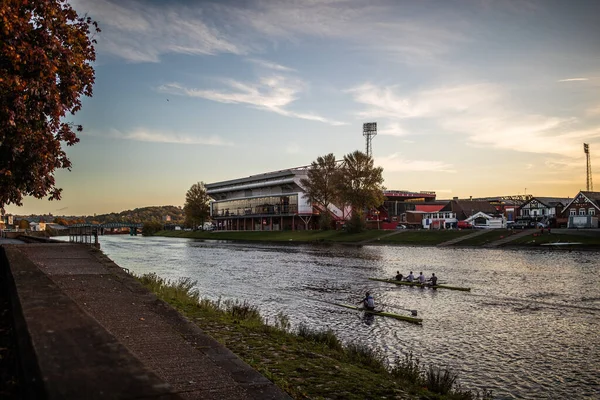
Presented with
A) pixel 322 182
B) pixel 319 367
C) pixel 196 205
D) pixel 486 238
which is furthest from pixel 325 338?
pixel 196 205

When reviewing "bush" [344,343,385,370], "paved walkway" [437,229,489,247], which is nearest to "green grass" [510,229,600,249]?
"paved walkway" [437,229,489,247]

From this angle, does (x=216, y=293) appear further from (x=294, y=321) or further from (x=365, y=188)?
(x=365, y=188)

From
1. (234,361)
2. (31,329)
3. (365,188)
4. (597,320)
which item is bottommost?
(597,320)

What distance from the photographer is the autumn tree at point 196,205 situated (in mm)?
177625

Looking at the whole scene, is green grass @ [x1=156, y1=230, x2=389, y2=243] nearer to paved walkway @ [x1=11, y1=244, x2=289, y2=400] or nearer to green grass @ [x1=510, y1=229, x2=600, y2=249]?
green grass @ [x1=510, y1=229, x2=600, y2=249]

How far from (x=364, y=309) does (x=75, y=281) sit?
14.8 m

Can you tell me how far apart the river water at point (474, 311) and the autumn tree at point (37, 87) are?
512 inches

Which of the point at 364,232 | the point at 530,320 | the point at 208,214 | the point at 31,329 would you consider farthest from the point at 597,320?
the point at 208,214

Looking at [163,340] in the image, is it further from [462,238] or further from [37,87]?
[462,238]

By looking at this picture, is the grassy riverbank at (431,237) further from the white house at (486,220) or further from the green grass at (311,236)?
the white house at (486,220)

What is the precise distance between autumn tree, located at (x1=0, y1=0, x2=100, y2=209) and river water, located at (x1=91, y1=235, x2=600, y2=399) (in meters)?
13.0

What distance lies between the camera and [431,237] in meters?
90.5

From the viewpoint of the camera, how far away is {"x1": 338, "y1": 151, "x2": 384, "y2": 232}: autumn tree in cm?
11206

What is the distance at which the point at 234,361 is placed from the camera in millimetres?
9805
